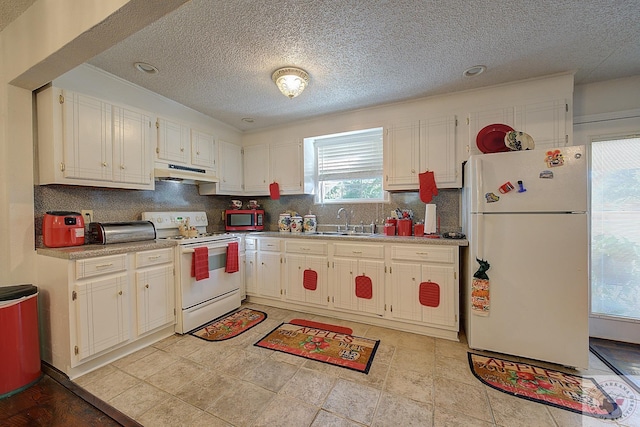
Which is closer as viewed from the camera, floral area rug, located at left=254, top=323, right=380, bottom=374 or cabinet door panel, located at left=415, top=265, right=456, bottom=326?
floral area rug, located at left=254, top=323, right=380, bottom=374

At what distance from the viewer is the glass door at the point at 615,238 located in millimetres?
2342

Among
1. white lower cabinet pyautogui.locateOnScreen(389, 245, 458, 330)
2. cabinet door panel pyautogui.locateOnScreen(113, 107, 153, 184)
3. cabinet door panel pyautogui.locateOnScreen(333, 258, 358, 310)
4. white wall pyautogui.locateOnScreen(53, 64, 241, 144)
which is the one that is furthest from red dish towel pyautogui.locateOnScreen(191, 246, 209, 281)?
white lower cabinet pyautogui.locateOnScreen(389, 245, 458, 330)

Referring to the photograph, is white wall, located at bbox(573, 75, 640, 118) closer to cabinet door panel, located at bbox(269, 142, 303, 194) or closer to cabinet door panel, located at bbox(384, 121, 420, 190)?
cabinet door panel, located at bbox(384, 121, 420, 190)

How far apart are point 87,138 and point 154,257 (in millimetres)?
1170

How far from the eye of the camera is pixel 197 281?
2.59 metres

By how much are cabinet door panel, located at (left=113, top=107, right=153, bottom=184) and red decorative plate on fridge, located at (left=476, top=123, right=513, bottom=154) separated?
3407 millimetres

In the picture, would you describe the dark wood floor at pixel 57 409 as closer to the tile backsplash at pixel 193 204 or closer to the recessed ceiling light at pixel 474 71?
the tile backsplash at pixel 193 204

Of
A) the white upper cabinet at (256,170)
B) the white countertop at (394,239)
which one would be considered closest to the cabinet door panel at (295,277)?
the white countertop at (394,239)

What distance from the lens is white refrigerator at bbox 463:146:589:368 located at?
6.09 feet

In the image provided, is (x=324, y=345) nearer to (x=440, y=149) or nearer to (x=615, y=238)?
(x=440, y=149)

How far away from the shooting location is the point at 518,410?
1.51 m

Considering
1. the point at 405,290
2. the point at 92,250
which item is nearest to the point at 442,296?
the point at 405,290

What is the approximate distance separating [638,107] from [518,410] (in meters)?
2.97

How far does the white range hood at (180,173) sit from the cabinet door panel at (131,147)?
4.1 inches
